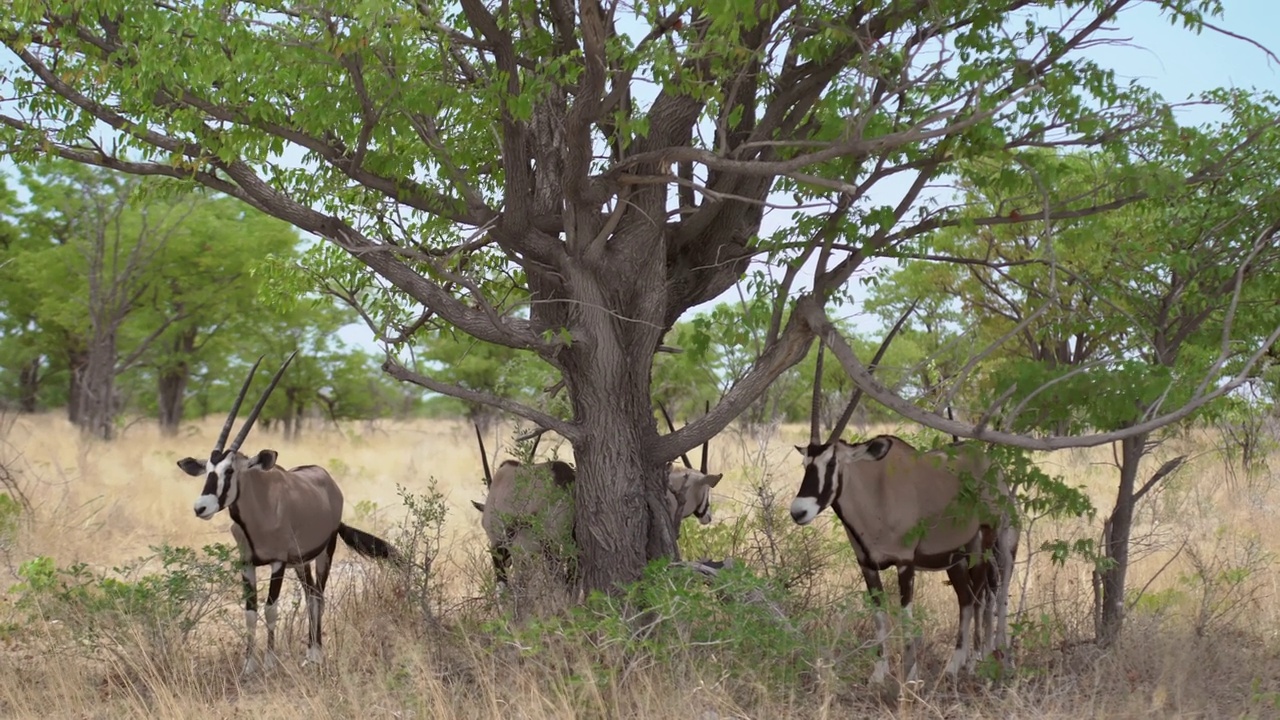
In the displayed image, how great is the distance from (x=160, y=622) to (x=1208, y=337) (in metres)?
5.72

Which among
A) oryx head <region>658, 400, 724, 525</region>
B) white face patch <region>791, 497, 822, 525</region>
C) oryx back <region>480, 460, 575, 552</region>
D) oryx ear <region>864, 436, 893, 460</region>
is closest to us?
white face patch <region>791, 497, 822, 525</region>

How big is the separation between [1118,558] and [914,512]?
145 cm

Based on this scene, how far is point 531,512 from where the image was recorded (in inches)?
270

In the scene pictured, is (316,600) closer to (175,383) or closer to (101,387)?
(101,387)

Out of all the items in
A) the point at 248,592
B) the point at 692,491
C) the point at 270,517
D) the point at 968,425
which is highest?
the point at 968,425

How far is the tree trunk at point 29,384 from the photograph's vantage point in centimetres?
3559

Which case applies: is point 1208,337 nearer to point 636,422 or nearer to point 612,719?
point 636,422

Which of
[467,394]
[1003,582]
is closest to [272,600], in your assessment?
[467,394]

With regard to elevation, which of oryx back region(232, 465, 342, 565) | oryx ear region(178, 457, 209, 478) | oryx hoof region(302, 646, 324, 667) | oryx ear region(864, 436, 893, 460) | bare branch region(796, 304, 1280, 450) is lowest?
oryx hoof region(302, 646, 324, 667)

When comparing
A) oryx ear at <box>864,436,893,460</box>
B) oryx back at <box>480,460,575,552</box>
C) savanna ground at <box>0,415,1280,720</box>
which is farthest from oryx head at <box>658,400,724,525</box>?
oryx ear at <box>864,436,893,460</box>

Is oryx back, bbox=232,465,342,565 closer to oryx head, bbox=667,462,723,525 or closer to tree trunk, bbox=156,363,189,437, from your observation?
oryx head, bbox=667,462,723,525

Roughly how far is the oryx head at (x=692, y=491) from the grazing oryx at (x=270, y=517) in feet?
7.10

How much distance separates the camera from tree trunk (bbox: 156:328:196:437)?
1062 inches

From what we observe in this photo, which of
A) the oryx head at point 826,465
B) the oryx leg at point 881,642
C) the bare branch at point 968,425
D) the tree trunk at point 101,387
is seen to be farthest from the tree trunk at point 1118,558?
the tree trunk at point 101,387
